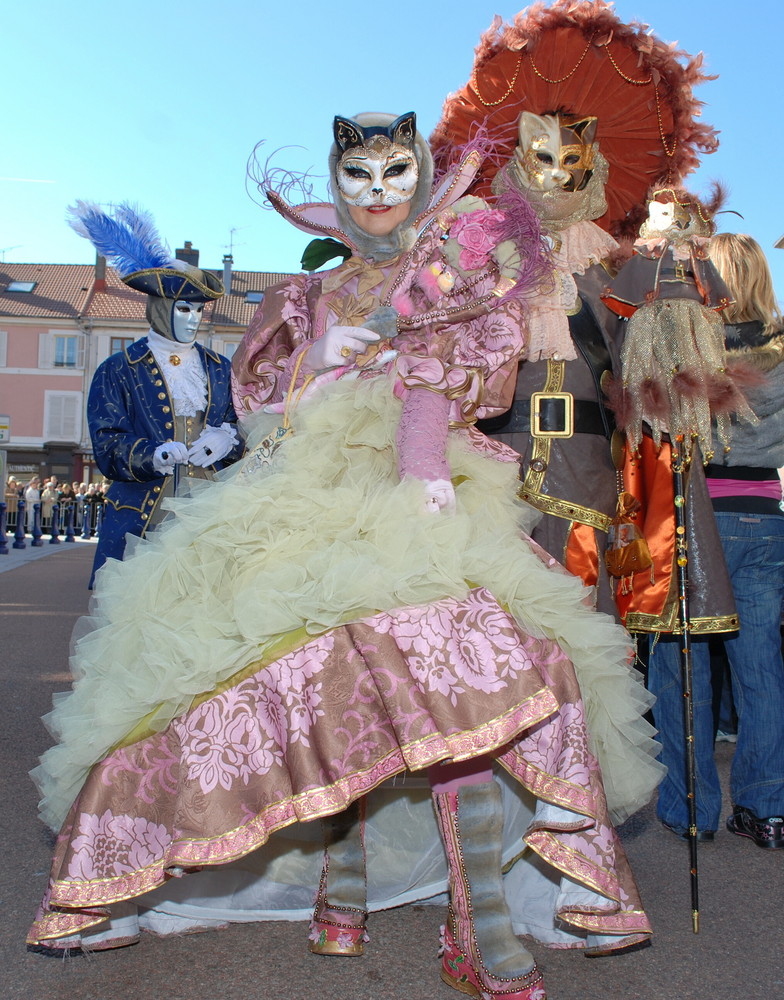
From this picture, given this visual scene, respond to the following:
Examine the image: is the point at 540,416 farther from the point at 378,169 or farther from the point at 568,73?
the point at 568,73

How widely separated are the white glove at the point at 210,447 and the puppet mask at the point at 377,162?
4.19 ft

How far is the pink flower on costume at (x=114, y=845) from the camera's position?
230 centimetres

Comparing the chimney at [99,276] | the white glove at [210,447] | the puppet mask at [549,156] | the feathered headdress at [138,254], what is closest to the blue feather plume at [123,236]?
the feathered headdress at [138,254]

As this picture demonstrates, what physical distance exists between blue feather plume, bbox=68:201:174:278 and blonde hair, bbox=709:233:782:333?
7.58 feet

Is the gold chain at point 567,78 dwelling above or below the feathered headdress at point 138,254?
above

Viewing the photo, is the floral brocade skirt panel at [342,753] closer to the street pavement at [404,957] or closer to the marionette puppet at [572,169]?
the street pavement at [404,957]

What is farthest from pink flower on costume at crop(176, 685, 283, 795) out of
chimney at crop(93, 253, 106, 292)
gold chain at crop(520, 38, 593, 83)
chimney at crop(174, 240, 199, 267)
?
chimney at crop(93, 253, 106, 292)

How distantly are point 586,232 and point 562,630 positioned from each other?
174 centimetres

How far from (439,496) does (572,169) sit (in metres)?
1.57

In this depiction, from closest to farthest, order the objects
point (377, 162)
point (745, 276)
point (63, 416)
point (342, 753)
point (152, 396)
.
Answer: point (342, 753)
point (377, 162)
point (745, 276)
point (152, 396)
point (63, 416)

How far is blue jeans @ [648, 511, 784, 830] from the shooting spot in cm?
376

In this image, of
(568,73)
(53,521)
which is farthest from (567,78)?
(53,521)

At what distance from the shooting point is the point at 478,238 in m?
2.94

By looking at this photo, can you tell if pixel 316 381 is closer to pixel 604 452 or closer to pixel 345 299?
pixel 345 299
